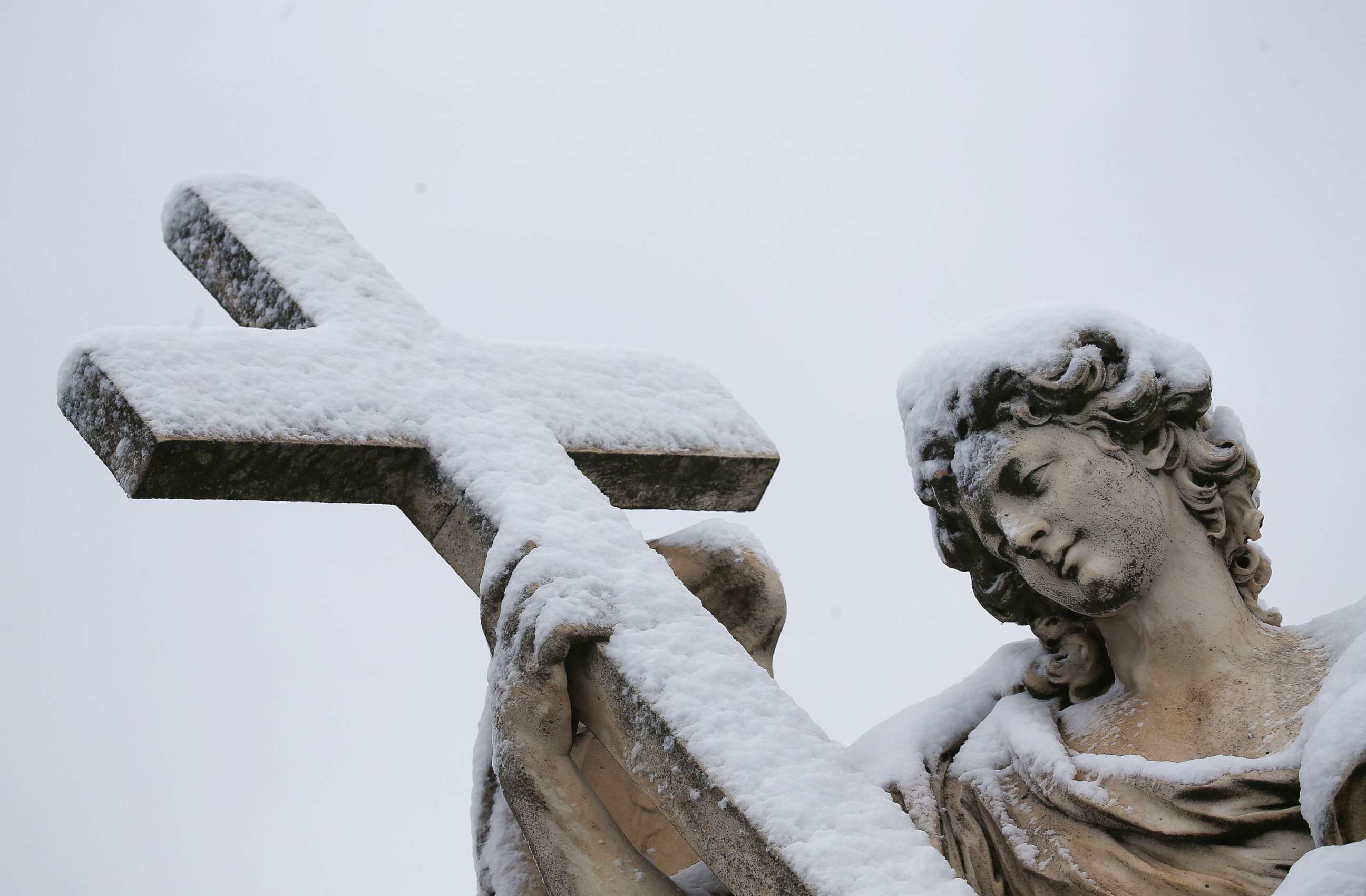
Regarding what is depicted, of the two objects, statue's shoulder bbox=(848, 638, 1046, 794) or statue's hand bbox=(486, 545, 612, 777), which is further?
statue's shoulder bbox=(848, 638, 1046, 794)

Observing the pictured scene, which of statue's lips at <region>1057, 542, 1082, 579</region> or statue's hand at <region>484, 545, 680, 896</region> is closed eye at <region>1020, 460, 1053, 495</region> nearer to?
statue's lips at <region>1057, 542, 1082, 579</region>

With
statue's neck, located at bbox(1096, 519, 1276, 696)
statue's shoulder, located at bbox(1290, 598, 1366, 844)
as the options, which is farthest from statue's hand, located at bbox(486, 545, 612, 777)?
statue's shoulder, located at bbox(1290, 598, 1366, 844)

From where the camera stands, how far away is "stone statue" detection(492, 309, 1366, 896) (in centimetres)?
318

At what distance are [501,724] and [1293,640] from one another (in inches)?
56.0

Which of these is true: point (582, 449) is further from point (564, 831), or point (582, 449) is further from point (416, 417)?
point (564, 831)

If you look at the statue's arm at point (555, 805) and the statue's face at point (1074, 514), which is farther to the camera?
the statue's face at point (1074, 514)

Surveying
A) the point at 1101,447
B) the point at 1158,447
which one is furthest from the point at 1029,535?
the point at 1158,447

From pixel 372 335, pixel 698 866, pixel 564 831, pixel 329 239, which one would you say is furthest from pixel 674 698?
pixel 329 239

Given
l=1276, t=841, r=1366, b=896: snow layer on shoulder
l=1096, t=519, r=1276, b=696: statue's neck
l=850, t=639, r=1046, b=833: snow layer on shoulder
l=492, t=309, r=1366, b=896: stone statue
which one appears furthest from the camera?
l=850, t=639, r=1046, b=833: snow layer on shoulder

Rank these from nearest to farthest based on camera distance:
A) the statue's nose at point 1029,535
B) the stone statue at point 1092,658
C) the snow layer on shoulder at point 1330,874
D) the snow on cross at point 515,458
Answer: the snow layer on shoulder at point 1330,874
the snow on cross at point 515,458
the stone statue at point 1092,658
the statue's nose at point 1029,535

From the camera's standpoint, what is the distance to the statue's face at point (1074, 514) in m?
3.32

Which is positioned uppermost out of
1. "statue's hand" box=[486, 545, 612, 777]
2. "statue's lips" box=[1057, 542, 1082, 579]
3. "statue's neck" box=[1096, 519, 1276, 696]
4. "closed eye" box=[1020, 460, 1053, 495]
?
"closed eye" box=[1020, 460, 1053, 495]

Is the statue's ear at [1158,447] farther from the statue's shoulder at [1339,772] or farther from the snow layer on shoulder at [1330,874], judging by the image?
the snow layer on shoulder at [1330,874]

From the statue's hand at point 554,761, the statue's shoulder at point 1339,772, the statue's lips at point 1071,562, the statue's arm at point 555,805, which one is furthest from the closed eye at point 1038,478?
the statue's arm at point 555,805
